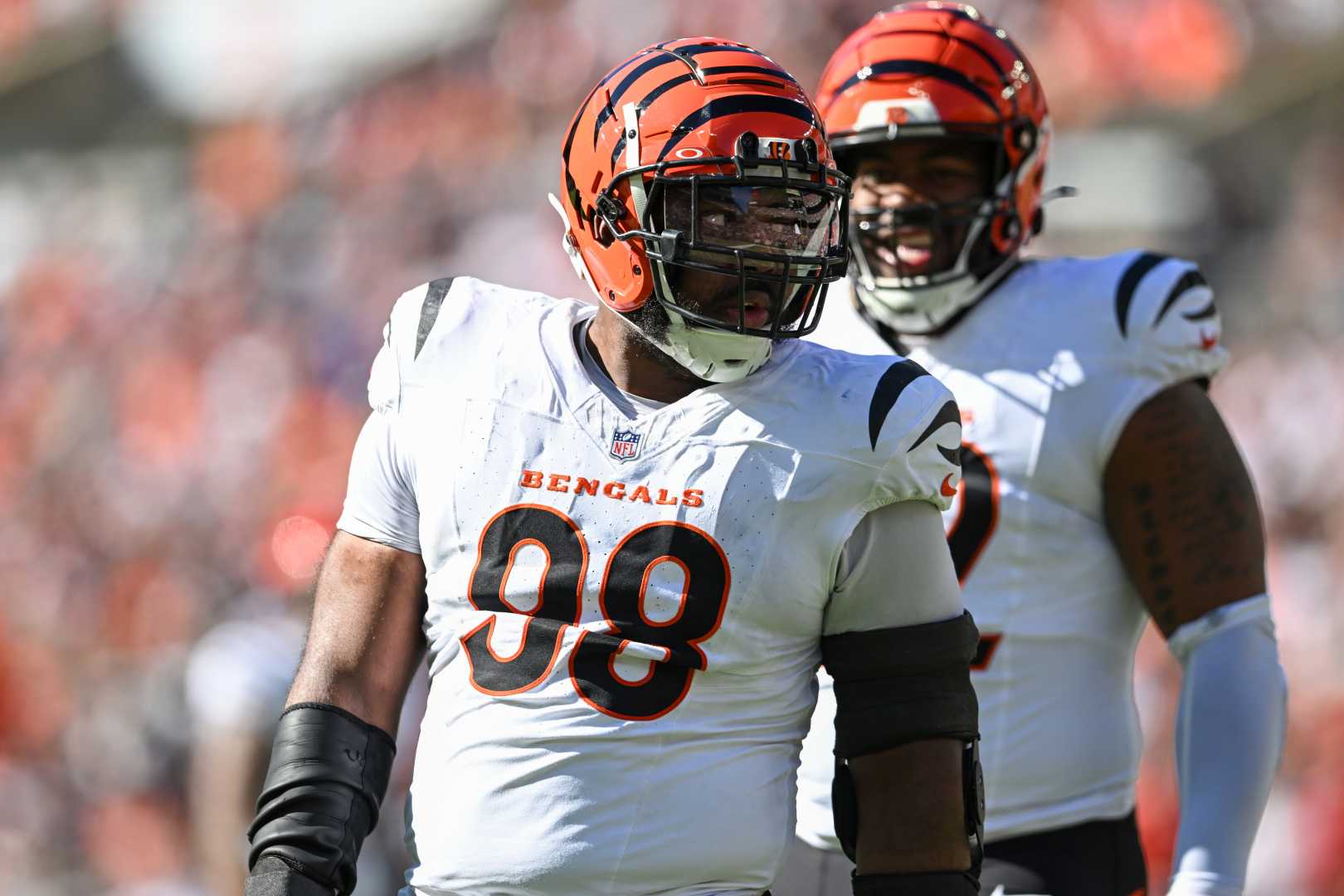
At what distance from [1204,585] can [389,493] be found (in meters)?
1.32

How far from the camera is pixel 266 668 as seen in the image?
455 centimetres

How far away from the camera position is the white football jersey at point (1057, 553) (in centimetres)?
272

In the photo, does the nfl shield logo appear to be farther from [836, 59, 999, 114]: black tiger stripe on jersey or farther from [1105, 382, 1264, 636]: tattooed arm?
[836, 59, 999, 114]: black tiger stripe on jersey

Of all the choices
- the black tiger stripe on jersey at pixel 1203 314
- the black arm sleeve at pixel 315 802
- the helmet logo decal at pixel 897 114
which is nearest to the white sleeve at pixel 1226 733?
the black tiger stripe on jersey at pixel 1203 314

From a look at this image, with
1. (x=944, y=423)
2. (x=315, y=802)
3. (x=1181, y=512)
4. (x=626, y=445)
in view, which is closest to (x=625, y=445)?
(x=626, y=445)

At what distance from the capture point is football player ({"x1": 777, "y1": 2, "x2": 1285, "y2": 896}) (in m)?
2.69

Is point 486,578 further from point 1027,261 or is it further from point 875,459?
point 1027,261

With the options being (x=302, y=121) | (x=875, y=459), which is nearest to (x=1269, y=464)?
(x=875, y=459)

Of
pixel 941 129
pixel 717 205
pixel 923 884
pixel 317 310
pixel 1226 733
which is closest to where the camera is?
pixel 923 884

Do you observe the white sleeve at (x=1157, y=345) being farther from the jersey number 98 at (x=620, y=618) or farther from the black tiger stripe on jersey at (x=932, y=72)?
the jersey number 98 at (x=620, y=618)

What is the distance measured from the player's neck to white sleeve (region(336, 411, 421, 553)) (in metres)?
0.29

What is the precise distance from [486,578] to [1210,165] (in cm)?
851

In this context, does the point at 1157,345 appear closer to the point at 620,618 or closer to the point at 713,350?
the point at 713,350

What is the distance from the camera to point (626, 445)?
7.01 feet
